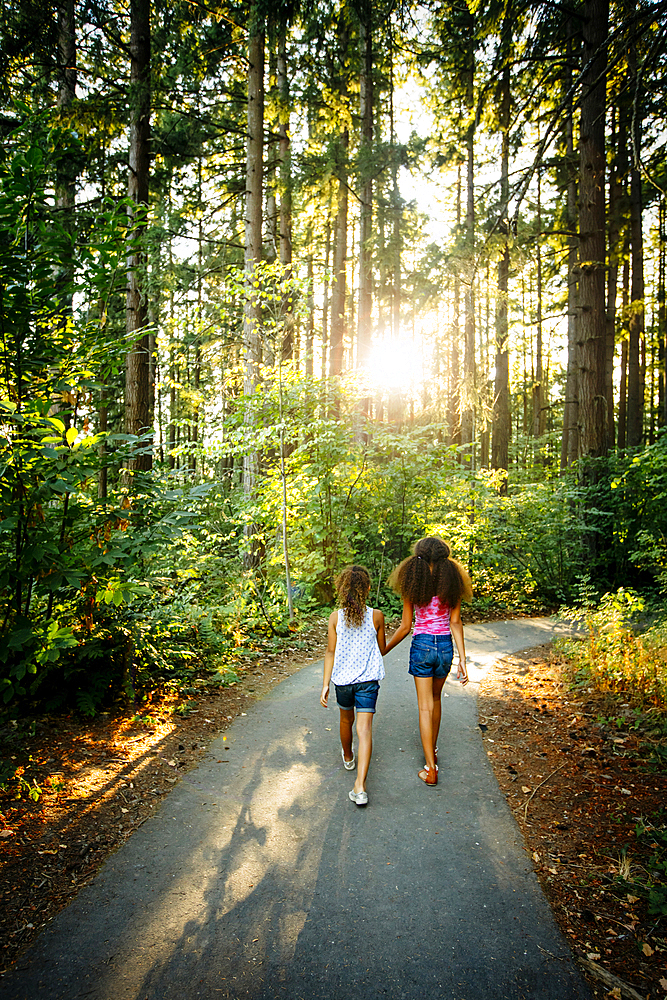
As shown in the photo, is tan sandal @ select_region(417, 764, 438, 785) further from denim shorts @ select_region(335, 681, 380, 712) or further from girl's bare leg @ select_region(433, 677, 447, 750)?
denim shorts @ select_region(335, 681, 380, 712)

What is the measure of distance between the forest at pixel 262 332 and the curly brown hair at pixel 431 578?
70.3 inches

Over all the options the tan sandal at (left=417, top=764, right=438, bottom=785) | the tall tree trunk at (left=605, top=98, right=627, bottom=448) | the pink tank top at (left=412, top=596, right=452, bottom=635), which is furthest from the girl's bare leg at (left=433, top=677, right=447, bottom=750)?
the tall tree trunk at (left=605, top=98, right=627, bottom=448)

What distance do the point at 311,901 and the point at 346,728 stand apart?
140cm

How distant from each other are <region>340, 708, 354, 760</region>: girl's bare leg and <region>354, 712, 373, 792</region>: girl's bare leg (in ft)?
0.49

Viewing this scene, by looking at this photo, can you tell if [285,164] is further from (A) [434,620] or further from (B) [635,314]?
(A) [434,620]

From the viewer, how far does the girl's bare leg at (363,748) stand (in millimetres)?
3780

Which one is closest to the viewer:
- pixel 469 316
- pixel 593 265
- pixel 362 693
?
pixel 362 693

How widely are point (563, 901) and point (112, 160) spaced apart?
1448 centimetres

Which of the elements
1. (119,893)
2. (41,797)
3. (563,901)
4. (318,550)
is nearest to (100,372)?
(41,797)

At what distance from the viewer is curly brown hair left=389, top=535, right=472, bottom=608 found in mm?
4223

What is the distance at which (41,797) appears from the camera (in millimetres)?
3461

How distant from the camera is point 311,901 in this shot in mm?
2787

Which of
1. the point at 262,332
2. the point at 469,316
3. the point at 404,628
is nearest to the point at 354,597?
the point at 404,628

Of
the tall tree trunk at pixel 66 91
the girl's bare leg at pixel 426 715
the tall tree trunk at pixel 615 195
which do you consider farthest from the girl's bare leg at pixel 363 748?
the tall tree trunk at pixel 615 195
